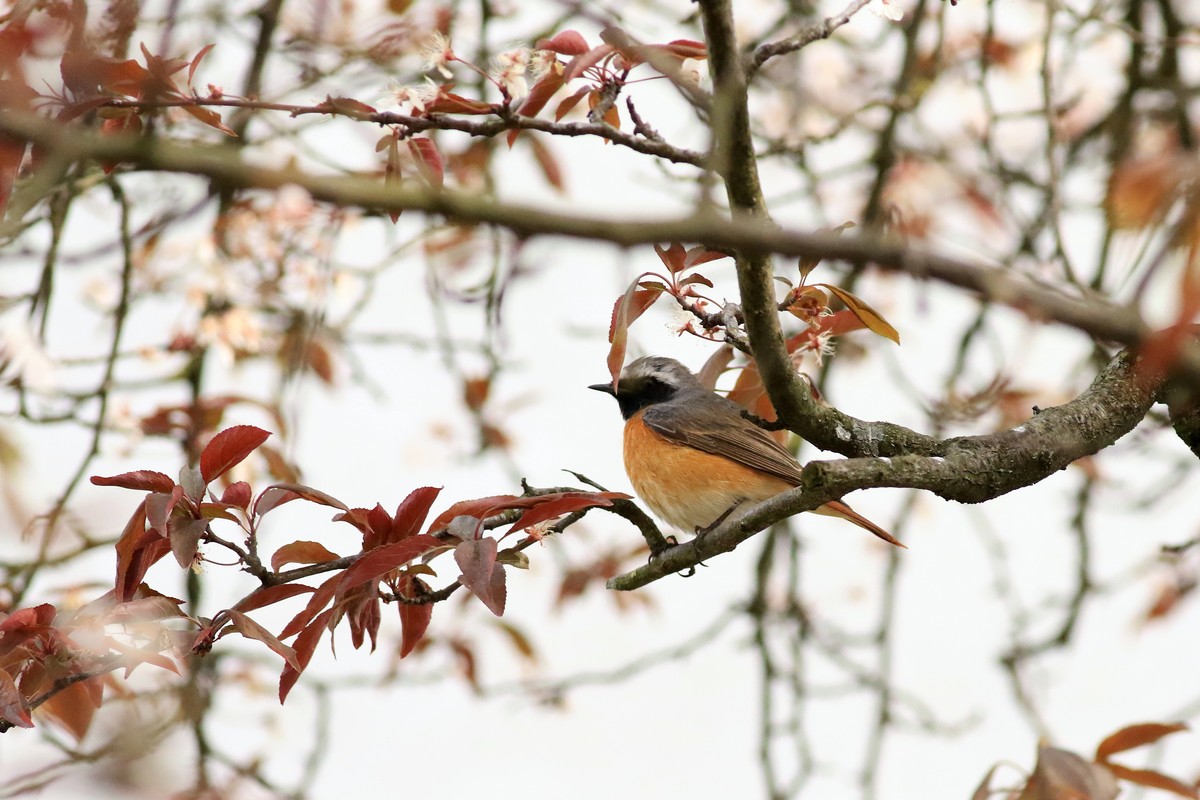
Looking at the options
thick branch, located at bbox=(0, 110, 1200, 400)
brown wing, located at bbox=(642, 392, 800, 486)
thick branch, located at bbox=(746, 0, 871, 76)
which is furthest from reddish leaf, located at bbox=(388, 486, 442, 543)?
brown wing, located at bbox=(642, 392, 800, 486)

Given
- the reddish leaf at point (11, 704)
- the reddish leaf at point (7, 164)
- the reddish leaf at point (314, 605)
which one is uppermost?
the reddish leaf at point (7, 164)

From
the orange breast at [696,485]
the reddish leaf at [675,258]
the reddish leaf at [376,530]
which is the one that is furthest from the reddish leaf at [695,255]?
the orange breast at [696,485]

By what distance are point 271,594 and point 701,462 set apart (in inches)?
111

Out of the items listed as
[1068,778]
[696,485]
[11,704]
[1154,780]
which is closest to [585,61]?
[11,704]

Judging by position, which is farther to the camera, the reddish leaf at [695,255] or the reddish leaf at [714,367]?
the reddish leaf at [714,367]

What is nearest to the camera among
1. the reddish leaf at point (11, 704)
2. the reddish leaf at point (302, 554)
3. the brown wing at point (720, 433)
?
the reddish leaf at point (11, 704)

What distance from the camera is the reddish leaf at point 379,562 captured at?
8.54 ft

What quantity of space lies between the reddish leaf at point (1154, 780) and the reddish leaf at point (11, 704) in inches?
103

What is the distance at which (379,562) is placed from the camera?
261 centimetres

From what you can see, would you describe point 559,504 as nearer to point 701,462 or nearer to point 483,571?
point 483,571

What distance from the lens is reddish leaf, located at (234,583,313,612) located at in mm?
2768

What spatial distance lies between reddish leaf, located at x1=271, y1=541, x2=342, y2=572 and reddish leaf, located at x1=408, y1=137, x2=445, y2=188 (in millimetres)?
952

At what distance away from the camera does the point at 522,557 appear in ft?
9.71

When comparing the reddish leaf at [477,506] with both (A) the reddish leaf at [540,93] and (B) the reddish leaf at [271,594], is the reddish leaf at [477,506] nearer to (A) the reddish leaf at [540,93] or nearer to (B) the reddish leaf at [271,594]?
(B) the reddish leaf at [271,594]
